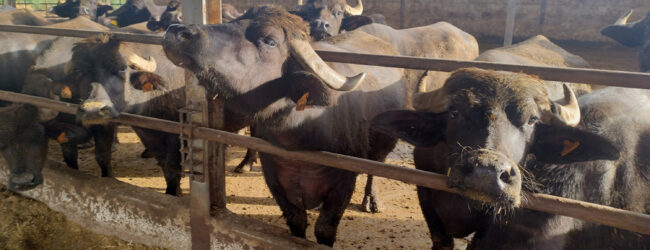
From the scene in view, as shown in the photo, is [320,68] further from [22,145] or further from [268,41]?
[22,145]

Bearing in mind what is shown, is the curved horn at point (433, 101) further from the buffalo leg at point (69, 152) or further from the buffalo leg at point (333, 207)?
the buffalo leg at point (69, 152)

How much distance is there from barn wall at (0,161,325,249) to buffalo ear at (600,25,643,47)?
5118 millimetres

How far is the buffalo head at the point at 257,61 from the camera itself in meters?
2.42

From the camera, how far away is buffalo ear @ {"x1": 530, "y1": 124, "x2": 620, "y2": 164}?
2.11 meters

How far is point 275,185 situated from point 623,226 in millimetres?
2104

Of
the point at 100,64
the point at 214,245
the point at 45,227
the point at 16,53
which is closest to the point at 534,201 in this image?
the point at 214,245

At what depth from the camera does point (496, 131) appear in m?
2.09

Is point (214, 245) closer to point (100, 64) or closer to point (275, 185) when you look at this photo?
point (275, 185)

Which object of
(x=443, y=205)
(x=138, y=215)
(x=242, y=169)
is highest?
(x=443, y=205)

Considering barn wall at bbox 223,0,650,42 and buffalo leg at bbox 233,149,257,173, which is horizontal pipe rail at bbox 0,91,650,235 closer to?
buffalo leg at bbox 233,149,257,173

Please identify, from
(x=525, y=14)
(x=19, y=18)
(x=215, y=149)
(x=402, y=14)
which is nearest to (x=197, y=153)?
(x=215, y=149)

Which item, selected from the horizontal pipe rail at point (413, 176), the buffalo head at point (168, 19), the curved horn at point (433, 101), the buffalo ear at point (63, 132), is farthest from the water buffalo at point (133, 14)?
the curved horn at point (433, 101)

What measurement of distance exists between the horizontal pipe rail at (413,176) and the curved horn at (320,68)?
389 millimetres

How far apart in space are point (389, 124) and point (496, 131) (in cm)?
57
